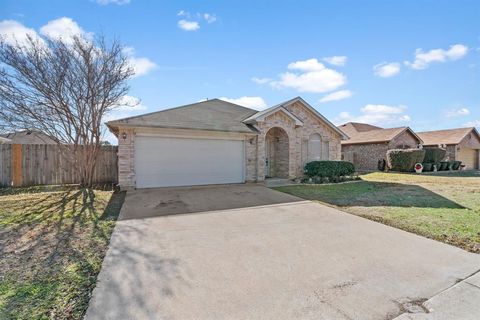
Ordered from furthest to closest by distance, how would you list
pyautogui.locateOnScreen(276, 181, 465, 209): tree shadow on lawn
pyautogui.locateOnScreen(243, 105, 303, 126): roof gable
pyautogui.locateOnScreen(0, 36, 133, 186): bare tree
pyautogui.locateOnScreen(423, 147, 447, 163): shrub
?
pyautogui.locateOnScreen(423, 147, 447, 163): shrub
pyautogui.locateOnScreen(243, 105, 303, 126): roof gable
pyautogui.locateOnScreen(0, 36, 133, 186): bare tree
pyautogui.locateOnScreen(276, 181, 465, 209): tree shadow on lawn

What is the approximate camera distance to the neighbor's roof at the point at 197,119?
10.9 m

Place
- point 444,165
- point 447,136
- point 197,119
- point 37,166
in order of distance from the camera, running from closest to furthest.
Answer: point 37,166 < point 197,119 < point 444,165 < point 447,136

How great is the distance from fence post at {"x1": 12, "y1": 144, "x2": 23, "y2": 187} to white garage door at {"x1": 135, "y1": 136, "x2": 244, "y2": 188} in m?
5.35

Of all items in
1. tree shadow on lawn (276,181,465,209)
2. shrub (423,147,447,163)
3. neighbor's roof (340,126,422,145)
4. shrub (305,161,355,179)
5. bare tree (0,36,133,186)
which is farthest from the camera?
neighbor's roof (340,126,422,145)

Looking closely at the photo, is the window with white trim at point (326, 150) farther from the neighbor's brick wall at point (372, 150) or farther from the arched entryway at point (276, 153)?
the neighbor's brick wall at point (372, 150)

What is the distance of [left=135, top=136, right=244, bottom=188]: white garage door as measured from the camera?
10.9 meters

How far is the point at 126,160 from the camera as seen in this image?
10.5 meters

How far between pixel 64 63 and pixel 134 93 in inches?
122

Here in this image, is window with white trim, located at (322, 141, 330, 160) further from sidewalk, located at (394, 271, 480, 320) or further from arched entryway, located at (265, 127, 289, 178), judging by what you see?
sidewalk, located at (394, 271, 480, 320)

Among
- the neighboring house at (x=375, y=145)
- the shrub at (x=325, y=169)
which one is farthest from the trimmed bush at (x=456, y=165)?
the shrub at (x=325, y=169)

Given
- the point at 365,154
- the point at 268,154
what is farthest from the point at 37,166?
the point at 365,154

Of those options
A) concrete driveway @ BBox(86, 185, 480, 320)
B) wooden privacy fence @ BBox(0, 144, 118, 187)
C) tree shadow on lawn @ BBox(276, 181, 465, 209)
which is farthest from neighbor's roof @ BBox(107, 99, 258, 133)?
concrete driveway @ BBox(86, 185, 480, 320)

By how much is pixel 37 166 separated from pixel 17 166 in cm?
71

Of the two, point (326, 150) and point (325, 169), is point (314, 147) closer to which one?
point (326, 150)
